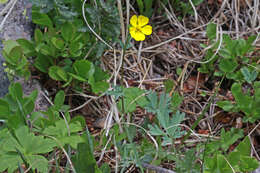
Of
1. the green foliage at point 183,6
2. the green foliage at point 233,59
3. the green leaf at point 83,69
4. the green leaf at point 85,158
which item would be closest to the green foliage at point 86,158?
the green leaf at point 85,158

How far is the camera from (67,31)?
188cm

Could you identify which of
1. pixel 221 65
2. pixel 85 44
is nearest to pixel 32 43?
pixel 85 44

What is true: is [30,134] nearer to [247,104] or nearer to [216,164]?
[216,164]

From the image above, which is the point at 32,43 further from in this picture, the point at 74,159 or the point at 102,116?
the point at 74,159

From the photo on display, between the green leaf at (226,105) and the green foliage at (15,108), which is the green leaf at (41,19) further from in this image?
the green leaf at (226,105)

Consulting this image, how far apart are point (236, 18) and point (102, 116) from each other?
51.8 inches

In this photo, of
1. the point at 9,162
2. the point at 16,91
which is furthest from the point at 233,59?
the point at 9,162

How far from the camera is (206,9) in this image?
2604 mm

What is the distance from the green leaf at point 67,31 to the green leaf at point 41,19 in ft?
0.41

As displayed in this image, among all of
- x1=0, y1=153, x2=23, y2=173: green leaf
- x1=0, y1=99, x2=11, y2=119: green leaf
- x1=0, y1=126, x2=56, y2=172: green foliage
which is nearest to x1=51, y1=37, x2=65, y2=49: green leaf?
x1=0, y1=99, x2=11, y2=119: green leaf

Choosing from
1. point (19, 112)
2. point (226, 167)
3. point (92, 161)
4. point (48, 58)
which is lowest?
point (226, 167)

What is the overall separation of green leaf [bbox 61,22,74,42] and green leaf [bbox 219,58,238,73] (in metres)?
0.98

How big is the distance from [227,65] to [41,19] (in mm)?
1210

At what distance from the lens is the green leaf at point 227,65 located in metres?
2.10
